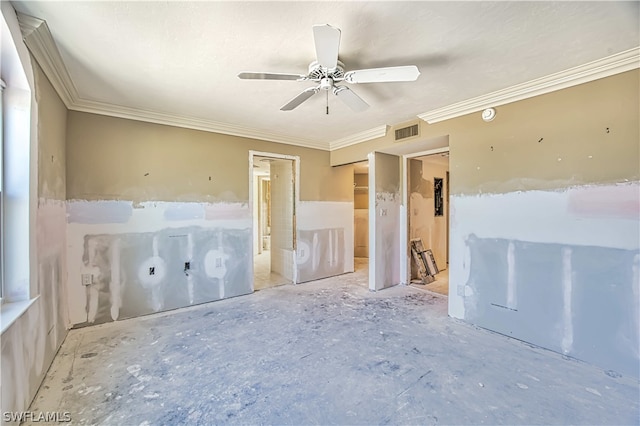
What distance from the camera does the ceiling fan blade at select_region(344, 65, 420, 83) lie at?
1.84 meters

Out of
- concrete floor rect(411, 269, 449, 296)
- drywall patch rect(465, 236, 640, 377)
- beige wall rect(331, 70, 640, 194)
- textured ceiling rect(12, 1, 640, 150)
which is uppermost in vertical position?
textured ceiling rect(12, 1, 640, 150)

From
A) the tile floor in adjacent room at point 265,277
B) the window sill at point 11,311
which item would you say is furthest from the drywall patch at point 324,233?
the window sill at point 11,311

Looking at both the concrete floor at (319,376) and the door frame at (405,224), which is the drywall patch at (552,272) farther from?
the door frame at (405,224)

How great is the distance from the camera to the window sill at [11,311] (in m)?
1.51

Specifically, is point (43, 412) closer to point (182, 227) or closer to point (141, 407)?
point (141, 407)

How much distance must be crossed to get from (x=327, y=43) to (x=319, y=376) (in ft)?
7.66

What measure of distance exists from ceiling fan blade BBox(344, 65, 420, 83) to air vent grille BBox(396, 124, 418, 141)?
5.92 ft

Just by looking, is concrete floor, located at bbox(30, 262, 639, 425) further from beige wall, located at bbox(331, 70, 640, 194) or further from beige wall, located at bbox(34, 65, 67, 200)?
beige wall, located at bbox(331, 70, 640, 194)

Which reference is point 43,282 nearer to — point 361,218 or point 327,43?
point 327,43

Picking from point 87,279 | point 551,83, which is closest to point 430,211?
point 551,83

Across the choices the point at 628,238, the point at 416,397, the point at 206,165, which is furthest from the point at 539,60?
the point at 206,165

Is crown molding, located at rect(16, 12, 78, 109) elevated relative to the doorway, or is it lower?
elevated

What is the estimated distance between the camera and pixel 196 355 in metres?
2.43

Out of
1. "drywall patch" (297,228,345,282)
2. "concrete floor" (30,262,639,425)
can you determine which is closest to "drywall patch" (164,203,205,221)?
"concrete floor" (30,262,639,425)
